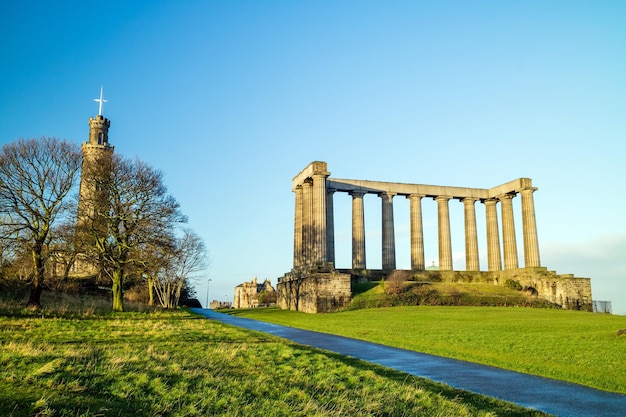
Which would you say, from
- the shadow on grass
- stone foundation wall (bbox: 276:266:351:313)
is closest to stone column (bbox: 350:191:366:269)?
stone foundation wall (bbox: 276:266:351:313)

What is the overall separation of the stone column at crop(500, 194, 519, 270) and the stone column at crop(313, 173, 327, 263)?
27.6 metres

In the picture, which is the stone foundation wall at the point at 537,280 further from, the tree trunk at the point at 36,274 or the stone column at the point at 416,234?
the tree trunk at the point at 36,274

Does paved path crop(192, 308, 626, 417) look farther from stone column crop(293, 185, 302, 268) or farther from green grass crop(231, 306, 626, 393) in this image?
stone column crop(293, 185, 302, 268)

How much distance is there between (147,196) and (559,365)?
31899mm

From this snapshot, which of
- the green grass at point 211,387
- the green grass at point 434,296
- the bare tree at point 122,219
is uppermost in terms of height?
the bare tree at point 122,219

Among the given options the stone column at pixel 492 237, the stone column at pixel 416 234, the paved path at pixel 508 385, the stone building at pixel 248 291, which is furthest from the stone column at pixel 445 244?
the stone building at pixel 248 291

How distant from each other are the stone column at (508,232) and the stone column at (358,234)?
20416mm

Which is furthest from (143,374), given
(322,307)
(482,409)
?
(322,307)

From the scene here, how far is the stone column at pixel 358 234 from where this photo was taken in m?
62.7

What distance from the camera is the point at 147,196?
38.9 metres

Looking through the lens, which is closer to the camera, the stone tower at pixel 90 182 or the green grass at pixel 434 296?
the stone tower at pixel 90 182

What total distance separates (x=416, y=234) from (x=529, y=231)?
14502 mm

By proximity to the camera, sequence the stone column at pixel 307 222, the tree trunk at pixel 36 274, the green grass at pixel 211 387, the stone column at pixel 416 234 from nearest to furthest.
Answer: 1. the green grass at pixel 211 387
2. the tree trunk at pixel 36 274
3. the stone column at pixel 307 222
4. the stone column at pixel 416 234

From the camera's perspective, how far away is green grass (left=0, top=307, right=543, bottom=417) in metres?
8.06
